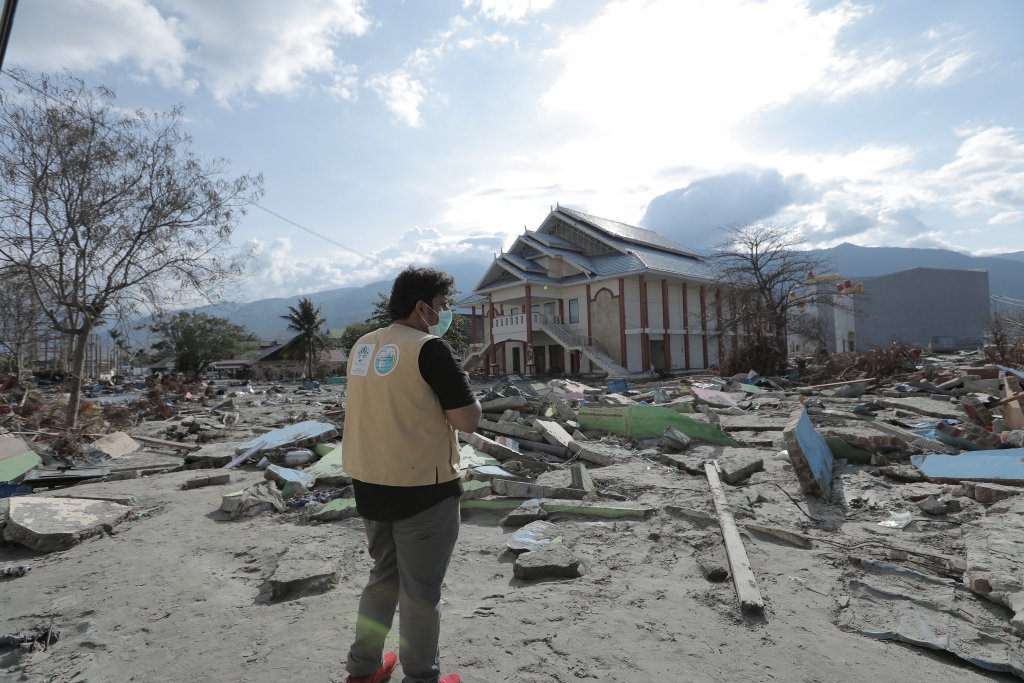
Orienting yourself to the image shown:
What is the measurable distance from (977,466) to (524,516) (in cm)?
472

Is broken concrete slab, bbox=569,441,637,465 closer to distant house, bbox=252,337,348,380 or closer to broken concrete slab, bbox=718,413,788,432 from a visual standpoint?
broken concrete slab, bbox=718,413,788,432

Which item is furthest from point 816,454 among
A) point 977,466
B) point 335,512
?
point 335,512

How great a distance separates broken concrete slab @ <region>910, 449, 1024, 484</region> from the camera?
16.3 feet

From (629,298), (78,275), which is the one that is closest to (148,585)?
(78,275)

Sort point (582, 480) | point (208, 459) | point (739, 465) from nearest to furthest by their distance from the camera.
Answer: point (582, 480), point (739, 465), point (208, 459)

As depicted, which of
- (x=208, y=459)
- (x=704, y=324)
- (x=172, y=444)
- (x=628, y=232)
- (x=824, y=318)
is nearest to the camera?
(x=208, y=459)

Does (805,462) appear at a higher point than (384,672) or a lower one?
higher

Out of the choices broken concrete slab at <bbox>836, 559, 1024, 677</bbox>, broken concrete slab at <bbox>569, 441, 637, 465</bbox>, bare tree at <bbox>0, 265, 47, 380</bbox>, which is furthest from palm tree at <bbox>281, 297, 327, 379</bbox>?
broken concrete slab at <bbox>836, 559, 1024, 677</bbox>

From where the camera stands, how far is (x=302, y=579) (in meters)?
3.23

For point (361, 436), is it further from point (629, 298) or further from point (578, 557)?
point (629, 298)

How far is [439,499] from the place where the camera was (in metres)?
2.04

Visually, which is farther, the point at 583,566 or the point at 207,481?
the point at 207,481

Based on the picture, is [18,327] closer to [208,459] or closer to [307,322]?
[208,459]

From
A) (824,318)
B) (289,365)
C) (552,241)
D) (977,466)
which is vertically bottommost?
(977,466)
